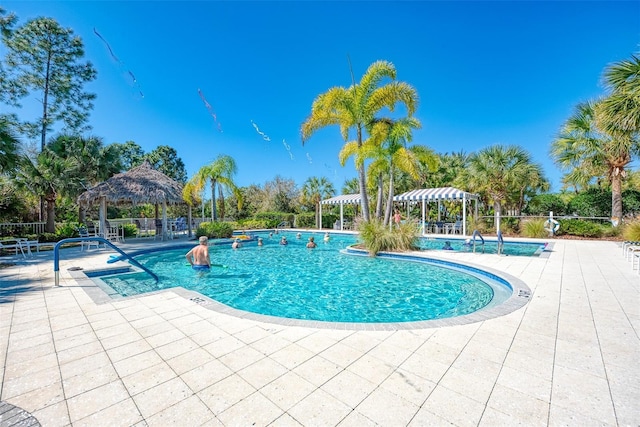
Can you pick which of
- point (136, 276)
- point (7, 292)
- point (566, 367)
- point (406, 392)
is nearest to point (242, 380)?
point (406, 392)

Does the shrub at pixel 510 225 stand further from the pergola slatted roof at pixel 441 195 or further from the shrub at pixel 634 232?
the shrub at pixel 634 232

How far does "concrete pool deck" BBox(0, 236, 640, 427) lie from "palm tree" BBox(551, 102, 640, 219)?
13906mm

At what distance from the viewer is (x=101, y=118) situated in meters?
22.7

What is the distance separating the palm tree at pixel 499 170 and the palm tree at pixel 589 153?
1996mm

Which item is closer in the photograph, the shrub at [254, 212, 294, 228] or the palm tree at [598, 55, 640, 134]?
the palm tree at [598, 55, 640, 134]

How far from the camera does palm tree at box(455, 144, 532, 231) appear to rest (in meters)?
17.5

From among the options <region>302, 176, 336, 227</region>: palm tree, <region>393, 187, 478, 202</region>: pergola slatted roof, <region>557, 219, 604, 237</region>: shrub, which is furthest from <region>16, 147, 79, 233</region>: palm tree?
<region>557, 219, 604, 237</region>: shrub

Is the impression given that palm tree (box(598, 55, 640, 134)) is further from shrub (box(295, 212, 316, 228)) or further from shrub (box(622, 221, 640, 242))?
shrub (box(295, 212, 316, 228))

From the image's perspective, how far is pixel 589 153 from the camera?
14.4m

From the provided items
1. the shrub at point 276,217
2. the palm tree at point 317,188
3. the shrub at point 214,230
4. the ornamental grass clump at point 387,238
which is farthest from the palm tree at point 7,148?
the palm tree at point 317,188

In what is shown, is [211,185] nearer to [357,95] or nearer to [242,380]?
[357,95]

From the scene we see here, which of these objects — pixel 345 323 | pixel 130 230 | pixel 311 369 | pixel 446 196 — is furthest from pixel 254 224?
pixel 311 369

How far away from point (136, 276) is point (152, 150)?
1587 inches

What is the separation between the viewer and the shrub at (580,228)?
47.9ft
